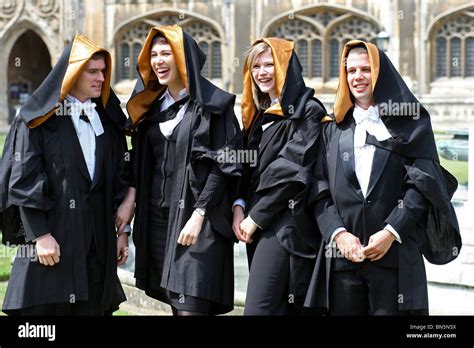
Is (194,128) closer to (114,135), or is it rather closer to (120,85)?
(114,135)

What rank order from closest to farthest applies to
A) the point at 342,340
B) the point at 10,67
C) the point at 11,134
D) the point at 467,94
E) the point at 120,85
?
the point at 342,340
the point at 11,134
the point at 467,94
the point at 120,85
the point at 10,67

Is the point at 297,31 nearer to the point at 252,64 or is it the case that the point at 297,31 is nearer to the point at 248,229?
the point at 252,64

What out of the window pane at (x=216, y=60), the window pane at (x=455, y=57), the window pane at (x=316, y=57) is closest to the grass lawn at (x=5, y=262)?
the window pane at (x=316, y=57)

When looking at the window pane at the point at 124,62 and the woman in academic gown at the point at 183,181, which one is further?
the window pane at the point at 124,62

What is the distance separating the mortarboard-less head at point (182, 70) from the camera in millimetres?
5160

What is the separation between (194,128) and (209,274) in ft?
2.69

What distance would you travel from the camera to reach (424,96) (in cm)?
2744

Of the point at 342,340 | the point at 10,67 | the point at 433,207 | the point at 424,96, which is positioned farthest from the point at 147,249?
the point at 10,67

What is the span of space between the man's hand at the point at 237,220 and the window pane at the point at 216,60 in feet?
81.4

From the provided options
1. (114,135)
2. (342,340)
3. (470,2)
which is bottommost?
(342,340)

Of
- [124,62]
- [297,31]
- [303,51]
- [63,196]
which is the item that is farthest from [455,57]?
[63,196]

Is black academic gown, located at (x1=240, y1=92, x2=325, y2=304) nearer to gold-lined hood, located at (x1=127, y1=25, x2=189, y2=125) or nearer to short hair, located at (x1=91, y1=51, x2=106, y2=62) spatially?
gold-lined hood, located at (x1=127, y1=25, x2=189, y2=125)

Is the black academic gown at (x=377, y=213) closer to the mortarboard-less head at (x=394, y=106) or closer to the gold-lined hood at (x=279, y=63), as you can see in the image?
the mortarboard-less head at (x=394, y=106)

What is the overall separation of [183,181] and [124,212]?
1.38ft
